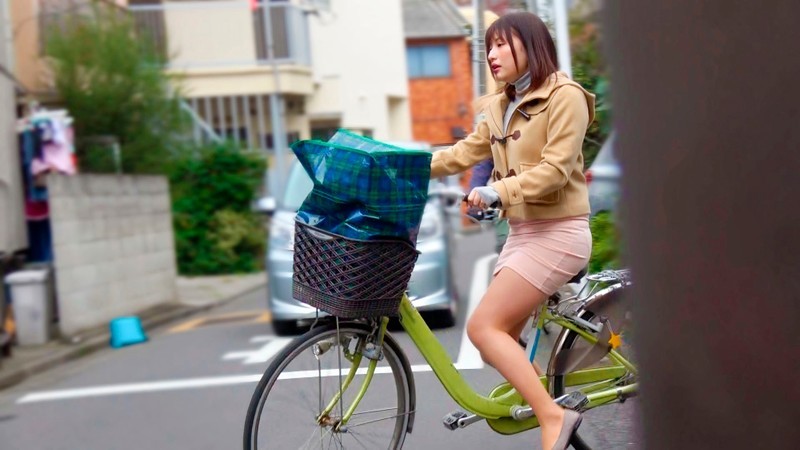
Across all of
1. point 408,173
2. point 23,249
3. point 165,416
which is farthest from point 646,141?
point 23,249

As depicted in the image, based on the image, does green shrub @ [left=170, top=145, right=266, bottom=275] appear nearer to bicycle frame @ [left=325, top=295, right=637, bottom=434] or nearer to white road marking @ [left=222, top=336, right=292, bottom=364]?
white road marking @ [left=222, top=336, right=292, bottom=364]

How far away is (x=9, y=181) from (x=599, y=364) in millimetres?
7600

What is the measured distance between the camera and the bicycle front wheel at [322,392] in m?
3.66

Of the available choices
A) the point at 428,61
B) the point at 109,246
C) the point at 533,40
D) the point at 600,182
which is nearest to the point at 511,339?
the point at 533,40

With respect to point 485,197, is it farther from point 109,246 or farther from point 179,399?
point 109,246

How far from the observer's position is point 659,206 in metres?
2.46

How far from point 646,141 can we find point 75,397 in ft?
18.6

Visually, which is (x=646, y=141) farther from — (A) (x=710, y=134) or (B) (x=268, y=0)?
(B) (x=268, y=0)

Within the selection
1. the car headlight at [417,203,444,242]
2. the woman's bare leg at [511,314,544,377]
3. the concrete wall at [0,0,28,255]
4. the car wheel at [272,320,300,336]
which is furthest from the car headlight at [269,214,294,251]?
the woman's bare leg at [511,314,544,377]

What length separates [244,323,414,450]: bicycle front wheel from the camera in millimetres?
3660

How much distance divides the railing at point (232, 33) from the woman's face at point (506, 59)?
1676cm

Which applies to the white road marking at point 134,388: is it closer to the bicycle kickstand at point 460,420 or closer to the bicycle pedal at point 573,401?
the bicycle kickstand at point 460,420

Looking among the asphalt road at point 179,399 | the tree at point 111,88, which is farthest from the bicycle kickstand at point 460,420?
the tree at point 111,88

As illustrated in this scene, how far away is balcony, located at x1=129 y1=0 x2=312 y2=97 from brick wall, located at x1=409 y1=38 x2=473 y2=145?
55.9ft
